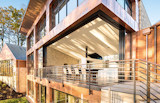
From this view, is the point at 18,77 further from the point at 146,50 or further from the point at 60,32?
the point at 146,50

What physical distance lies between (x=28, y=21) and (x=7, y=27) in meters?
14.9

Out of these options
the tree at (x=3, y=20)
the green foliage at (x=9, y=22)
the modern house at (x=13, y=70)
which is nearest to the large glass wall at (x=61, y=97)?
the modern house at (x=13, y=70)

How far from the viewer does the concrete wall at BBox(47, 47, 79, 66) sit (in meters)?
10.8

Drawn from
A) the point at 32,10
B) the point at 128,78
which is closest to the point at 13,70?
the point at 32,10

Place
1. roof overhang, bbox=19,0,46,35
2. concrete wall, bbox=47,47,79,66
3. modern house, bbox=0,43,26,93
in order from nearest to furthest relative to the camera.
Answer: roof overhang, bbox=19,0,46,35 → concrete wall, bbox=47,47,79,66 → modern house, bbox=0,43,26,93

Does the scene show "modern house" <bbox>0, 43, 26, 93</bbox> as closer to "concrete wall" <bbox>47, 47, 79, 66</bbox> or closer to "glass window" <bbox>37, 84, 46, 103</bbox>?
"glass window" <bbox>37, 84, 46, 103</bbox>

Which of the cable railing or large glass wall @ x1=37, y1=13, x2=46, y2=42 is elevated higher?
large glass wall @ x1=37, y1=13, x2=46, y2=42

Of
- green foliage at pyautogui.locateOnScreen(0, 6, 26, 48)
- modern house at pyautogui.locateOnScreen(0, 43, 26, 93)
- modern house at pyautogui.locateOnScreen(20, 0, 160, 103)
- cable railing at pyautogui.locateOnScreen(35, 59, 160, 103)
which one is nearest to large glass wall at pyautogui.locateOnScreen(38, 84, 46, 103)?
modern house at pyautogui.locateOnScreen(20, 0, 160, 103)

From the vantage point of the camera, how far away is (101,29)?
244 inches

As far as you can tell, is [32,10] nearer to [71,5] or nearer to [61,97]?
[71,5]

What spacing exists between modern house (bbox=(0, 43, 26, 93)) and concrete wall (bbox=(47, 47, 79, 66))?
712 cm

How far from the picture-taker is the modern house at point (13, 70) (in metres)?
14.9

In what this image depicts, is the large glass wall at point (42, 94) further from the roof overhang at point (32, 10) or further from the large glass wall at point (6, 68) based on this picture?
the large glass wall at point (6, 68)

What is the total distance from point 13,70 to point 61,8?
45.5 ft
